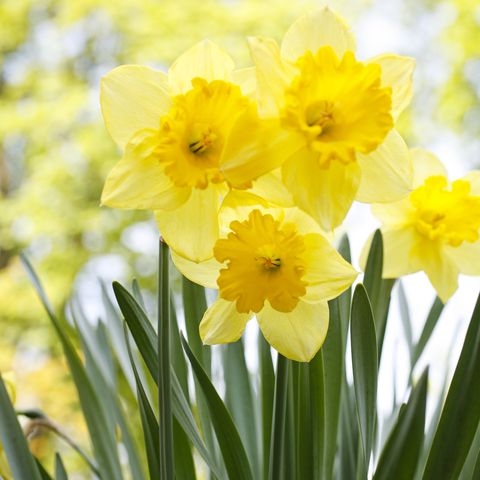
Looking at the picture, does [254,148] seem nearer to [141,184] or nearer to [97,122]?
[141,184]

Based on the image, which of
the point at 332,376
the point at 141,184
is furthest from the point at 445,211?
the point at 141,184

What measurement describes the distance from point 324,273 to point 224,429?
0.37 ft

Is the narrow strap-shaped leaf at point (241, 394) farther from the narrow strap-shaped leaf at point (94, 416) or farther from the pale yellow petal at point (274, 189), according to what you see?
the pale yellow petal at point (274, 189)

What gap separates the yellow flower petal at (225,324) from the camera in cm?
42

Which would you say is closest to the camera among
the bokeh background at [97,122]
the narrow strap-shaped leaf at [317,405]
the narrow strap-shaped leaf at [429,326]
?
the narrow strap-shaped leaf at [317,405]

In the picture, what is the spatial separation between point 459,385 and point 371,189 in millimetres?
108

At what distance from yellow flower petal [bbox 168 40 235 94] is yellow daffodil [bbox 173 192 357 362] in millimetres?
69

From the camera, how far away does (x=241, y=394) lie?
2.07 feet

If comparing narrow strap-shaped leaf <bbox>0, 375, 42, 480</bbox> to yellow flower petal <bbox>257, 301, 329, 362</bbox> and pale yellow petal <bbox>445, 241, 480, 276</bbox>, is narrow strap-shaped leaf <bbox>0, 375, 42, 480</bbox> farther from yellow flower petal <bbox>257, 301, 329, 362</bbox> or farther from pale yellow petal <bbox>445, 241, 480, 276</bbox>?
pale yellow petal <bbox>445, 241, 480, 276</bbox>

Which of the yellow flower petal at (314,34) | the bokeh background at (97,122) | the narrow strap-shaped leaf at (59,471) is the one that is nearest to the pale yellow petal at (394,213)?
the yellow flower petal at (314,34)

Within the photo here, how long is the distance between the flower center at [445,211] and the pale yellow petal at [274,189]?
0.67 ft

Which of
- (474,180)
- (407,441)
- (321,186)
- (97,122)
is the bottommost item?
(407,441)

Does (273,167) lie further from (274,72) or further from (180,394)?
(180,394)

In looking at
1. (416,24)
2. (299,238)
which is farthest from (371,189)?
(416,24)
